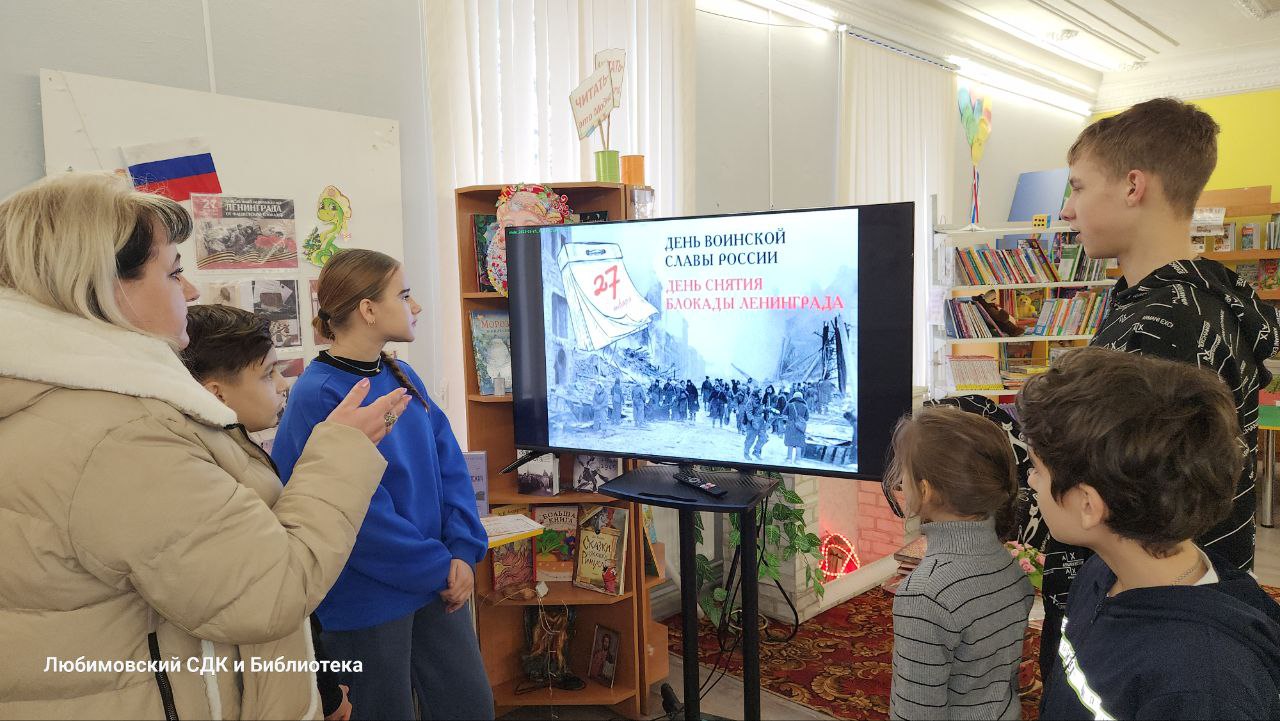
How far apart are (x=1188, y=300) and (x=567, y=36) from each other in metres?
2.54

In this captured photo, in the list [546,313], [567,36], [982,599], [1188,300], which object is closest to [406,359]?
[546,313]

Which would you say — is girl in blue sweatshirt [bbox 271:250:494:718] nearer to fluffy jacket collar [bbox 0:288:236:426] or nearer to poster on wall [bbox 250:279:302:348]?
poster on wall [bbox 250:279:302:348]

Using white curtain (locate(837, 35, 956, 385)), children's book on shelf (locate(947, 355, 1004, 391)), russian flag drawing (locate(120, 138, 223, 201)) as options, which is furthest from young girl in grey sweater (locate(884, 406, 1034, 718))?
children's book on shelf (locate(947, 355, 1004, 391))

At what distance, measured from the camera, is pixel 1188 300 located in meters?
1.42

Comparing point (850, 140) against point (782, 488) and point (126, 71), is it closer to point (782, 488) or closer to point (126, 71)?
point (782, 488)

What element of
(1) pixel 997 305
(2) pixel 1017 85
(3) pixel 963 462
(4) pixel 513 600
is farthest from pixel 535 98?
(2) pixel 1017 85

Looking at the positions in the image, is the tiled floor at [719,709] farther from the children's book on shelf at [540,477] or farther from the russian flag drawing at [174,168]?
the russian flag drawing at [174,168]

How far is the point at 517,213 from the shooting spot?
8.28ft

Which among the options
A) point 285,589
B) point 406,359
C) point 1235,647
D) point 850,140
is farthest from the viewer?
point 850,140

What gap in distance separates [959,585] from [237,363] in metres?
1.46

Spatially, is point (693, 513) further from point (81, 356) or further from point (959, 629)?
point (81, 356)

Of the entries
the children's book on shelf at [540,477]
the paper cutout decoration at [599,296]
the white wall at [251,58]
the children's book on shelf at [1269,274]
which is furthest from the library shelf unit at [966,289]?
the white wall at [251,58]

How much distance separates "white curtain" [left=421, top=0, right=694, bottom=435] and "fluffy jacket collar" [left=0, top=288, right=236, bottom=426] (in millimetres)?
1829

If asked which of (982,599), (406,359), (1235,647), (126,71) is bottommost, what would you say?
(982,599)
